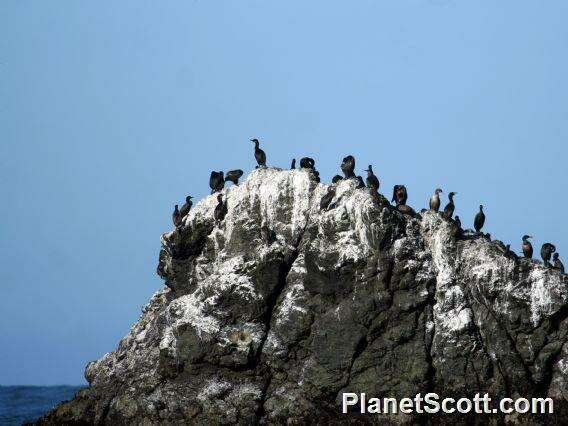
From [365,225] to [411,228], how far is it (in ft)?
5.69

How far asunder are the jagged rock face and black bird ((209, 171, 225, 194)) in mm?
3172

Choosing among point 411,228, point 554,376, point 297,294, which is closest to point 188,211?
point 297,294

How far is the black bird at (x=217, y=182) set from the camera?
3253cm

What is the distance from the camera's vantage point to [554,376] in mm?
27812

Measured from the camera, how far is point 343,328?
27.9 metres

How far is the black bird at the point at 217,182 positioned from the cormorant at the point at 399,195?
19.3 feet

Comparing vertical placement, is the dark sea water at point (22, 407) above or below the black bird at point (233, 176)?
below

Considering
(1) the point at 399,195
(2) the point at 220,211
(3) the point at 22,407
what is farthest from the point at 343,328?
(3) the point at 22,407

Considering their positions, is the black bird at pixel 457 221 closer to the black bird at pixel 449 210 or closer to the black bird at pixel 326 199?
the black bird at pixel 449 210

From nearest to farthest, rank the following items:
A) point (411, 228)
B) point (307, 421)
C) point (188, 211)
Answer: point (307, 421)
point (411, 228)
point (188, 211)

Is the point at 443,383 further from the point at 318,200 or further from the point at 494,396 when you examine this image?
the point at 318,200

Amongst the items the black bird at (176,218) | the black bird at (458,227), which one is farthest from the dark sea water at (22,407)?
the black bird at (458,227)

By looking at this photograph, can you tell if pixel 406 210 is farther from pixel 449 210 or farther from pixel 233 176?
pixel 233 176

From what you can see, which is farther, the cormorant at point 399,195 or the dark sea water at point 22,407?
the dark sea water at point 22,407
